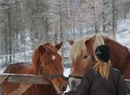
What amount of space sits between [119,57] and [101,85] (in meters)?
1.11

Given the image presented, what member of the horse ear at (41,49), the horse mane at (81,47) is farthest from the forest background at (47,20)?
the horse mane at (81,47)

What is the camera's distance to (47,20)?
46031mm

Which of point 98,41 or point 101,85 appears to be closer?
point 101,85

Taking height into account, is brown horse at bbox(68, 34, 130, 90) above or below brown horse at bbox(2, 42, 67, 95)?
above

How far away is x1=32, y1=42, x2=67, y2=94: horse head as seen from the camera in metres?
5.12

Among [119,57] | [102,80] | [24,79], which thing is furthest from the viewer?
[24,79]

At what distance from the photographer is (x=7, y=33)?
1795 inches

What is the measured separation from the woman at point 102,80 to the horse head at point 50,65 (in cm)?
162

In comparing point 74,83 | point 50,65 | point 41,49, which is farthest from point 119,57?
point 41,49

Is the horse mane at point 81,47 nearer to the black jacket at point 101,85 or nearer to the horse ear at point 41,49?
the black jacket at point 101,85

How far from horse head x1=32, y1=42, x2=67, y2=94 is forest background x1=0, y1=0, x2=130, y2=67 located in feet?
112

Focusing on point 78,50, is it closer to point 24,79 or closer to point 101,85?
point 101,85

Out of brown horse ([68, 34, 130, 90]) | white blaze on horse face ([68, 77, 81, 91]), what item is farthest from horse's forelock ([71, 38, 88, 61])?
white blaze on horse face ([68, 77, 81, 91])

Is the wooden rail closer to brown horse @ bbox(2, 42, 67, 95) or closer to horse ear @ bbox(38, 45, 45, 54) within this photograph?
brown horse @ bbox(2, 42, 67, 95)
